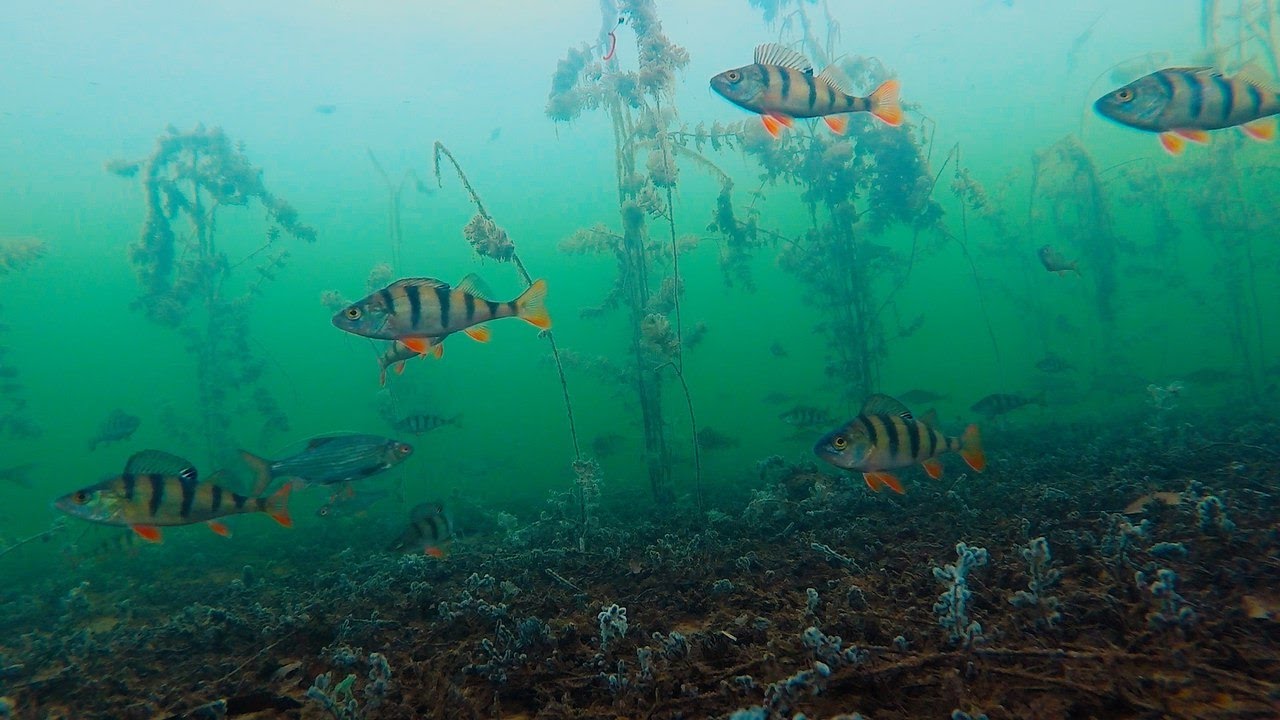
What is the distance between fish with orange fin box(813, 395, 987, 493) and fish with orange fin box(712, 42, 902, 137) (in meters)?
2.59

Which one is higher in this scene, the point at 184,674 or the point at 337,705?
the point at 337,705

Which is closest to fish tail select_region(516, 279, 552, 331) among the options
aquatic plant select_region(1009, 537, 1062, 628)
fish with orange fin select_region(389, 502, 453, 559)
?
fish with orange fin select_region(389, 502, 453, 559)

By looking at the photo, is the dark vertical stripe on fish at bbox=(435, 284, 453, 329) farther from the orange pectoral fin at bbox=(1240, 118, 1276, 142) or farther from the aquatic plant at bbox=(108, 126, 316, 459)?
the aquatic plant at bbox=(108, 126, 316, 459)

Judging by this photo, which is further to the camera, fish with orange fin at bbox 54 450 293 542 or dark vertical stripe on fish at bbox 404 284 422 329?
dark vertical stripe on fish at bbox 404 284 422 329

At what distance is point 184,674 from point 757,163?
14.7 metres

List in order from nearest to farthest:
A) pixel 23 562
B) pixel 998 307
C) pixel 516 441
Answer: pixel 23 562
pixel 516 441
pixel 998 307

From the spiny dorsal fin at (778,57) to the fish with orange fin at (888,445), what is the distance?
318 centimetres

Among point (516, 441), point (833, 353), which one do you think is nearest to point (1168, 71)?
point (833, 353)

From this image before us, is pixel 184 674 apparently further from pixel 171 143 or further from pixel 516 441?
pixel 516 441

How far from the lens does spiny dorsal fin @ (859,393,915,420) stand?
4.73 m

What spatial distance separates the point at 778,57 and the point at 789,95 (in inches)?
37.4

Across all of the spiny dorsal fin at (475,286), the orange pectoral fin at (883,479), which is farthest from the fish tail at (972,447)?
the spiny dorsal fin at (475,286)

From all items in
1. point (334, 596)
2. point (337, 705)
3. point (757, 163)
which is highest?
point (757, 163)

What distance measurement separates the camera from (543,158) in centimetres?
13000
